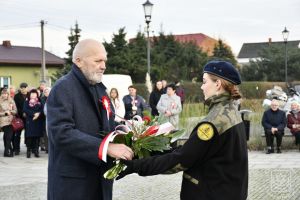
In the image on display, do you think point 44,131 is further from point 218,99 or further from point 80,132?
point 218,99

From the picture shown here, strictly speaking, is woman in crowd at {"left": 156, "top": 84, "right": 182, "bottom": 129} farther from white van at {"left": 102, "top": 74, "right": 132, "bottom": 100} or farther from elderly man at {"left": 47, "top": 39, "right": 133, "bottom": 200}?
elderly man at {"left": 47, "top": 39, "right": 133, "bottom": 200}

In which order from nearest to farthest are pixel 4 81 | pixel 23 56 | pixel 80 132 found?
pixel 80 132 < pixel 4 81 < pixel 23 56

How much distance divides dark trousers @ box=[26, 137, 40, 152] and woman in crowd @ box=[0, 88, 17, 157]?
52cm

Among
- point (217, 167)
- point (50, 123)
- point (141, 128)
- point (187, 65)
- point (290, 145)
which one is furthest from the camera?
point (187, 65)

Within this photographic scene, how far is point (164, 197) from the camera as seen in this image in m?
8.52

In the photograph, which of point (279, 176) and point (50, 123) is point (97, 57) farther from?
point (279, 176)

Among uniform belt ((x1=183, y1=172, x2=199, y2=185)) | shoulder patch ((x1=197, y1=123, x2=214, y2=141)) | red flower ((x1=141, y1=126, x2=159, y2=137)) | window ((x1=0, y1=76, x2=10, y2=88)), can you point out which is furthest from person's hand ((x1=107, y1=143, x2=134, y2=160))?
window ((x1=0, y1=76, x2=10, y2=88))

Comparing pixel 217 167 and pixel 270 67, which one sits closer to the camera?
pixel 217 167

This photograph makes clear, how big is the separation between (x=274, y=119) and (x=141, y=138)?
1116cm

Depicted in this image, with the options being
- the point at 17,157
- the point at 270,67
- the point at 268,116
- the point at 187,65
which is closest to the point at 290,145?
the point at 268,116

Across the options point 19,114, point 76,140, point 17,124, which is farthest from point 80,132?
point 19,114

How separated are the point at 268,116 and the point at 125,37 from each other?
30.7m

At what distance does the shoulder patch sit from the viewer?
3.37 meters

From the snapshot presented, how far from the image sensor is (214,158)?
136 inches
